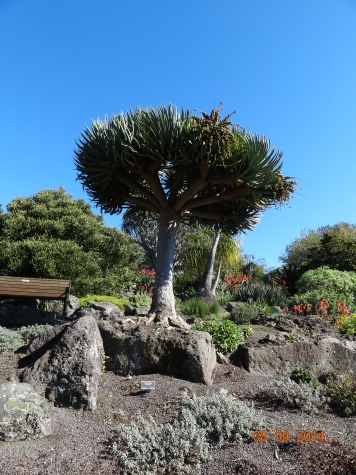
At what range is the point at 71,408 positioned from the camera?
4594 millimetres

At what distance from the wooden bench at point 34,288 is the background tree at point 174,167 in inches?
96.7

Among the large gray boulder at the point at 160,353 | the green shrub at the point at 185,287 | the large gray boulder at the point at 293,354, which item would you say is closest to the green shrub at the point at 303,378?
the large gray boulder at the point at 293,354

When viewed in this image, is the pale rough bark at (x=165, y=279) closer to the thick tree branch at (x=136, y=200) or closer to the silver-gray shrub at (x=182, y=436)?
the thick tree branch at (x=136, y=200)

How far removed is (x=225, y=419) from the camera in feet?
13.6

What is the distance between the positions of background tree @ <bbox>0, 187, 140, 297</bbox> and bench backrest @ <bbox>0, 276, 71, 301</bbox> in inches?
86.4

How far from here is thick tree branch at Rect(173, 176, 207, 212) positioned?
283 inches

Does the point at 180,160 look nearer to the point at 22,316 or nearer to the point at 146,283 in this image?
the point at 22,316

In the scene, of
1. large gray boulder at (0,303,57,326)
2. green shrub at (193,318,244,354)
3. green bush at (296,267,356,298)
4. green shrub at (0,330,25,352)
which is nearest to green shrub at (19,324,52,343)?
green shrub at (0,330,25,352)

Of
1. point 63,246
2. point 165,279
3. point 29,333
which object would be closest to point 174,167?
point 165,279

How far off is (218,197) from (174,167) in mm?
1068

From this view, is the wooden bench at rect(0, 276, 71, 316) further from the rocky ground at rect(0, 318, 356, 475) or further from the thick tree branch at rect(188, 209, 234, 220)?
the rocky ground at rect(0, 318, 356, 475)

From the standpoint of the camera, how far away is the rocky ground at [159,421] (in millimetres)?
3400

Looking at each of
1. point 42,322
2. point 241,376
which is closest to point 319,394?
point 241,376

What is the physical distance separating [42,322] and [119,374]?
369cm
